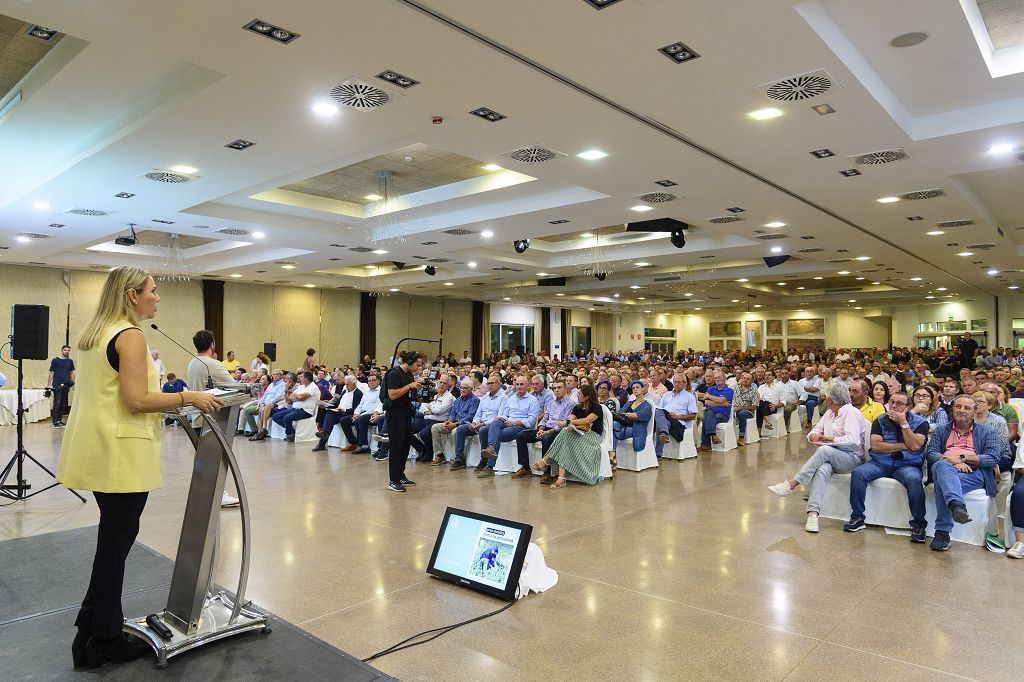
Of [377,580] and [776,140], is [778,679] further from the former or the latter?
[776,140]

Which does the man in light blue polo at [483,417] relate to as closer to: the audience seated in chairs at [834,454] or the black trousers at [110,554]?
the audience seated in chairs at [834,454]

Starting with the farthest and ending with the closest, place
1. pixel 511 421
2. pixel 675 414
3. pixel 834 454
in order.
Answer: pixel 675 414 → pixel 511 421 → pixel 834 454

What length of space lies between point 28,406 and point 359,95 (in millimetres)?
11684

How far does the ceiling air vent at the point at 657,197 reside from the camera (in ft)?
25.5

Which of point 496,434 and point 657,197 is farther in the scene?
point 657,197

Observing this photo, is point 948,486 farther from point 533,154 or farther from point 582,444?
point 533,154

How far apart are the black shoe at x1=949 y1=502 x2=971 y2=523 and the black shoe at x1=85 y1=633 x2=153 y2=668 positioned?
4872 mm

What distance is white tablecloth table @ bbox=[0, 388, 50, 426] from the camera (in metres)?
12.0

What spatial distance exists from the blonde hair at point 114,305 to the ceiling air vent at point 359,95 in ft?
7.64

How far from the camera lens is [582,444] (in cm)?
675

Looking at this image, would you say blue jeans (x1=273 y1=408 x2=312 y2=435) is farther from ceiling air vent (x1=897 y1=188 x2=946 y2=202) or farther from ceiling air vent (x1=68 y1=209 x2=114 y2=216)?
ceiling air vent (x1=897 y1=188 x2=946 y2=202)

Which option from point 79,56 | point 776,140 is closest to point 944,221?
point 776,140

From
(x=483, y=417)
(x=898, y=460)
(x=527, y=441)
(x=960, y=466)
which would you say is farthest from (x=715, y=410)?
(x=960, y=466)

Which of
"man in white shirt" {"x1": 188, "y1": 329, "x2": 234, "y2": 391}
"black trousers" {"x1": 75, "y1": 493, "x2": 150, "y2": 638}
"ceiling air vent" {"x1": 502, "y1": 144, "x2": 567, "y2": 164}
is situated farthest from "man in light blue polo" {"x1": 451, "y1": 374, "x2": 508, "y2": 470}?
"black trousers" {"x1": 75, "y1": 493, "x2": 150, "y2": 638}
